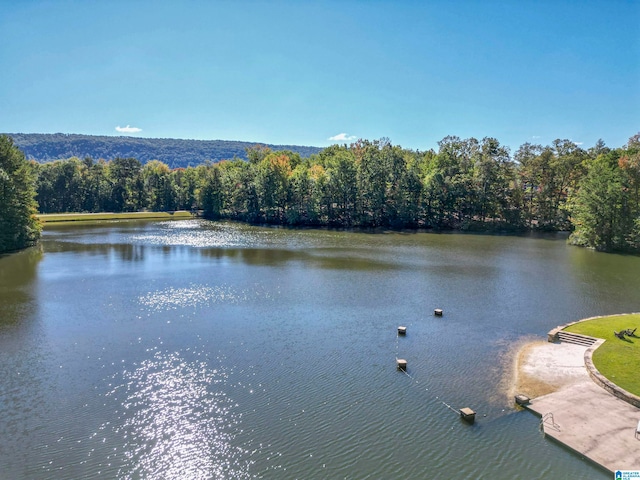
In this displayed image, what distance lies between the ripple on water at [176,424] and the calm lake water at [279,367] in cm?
6

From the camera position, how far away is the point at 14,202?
4641 centimetres

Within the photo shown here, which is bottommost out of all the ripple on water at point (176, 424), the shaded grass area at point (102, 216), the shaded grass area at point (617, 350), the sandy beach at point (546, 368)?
the ripple on water at point (176, 424)

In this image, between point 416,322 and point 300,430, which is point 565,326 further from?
point 300,430

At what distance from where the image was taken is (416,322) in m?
22.9

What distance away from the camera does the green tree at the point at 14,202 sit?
45625 millimetres

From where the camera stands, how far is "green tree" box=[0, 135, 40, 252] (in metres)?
45.6

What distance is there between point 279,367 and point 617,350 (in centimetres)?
1428

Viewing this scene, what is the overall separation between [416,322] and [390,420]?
9910 mm

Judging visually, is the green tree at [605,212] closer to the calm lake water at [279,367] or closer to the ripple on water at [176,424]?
the calm lake water at [279,367]

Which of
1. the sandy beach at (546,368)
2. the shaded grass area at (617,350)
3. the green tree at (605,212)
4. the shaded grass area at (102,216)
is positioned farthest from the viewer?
the shaded grass area at (102,216)

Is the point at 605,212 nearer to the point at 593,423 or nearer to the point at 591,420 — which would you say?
the point at 591,420

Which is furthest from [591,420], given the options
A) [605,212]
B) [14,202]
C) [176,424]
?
[14,202]

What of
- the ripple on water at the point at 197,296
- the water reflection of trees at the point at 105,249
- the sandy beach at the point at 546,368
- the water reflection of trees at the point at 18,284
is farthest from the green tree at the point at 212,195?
the sandy beach at the point at 546,368

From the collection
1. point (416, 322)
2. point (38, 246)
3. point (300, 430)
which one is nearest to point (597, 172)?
point (416, 322)
